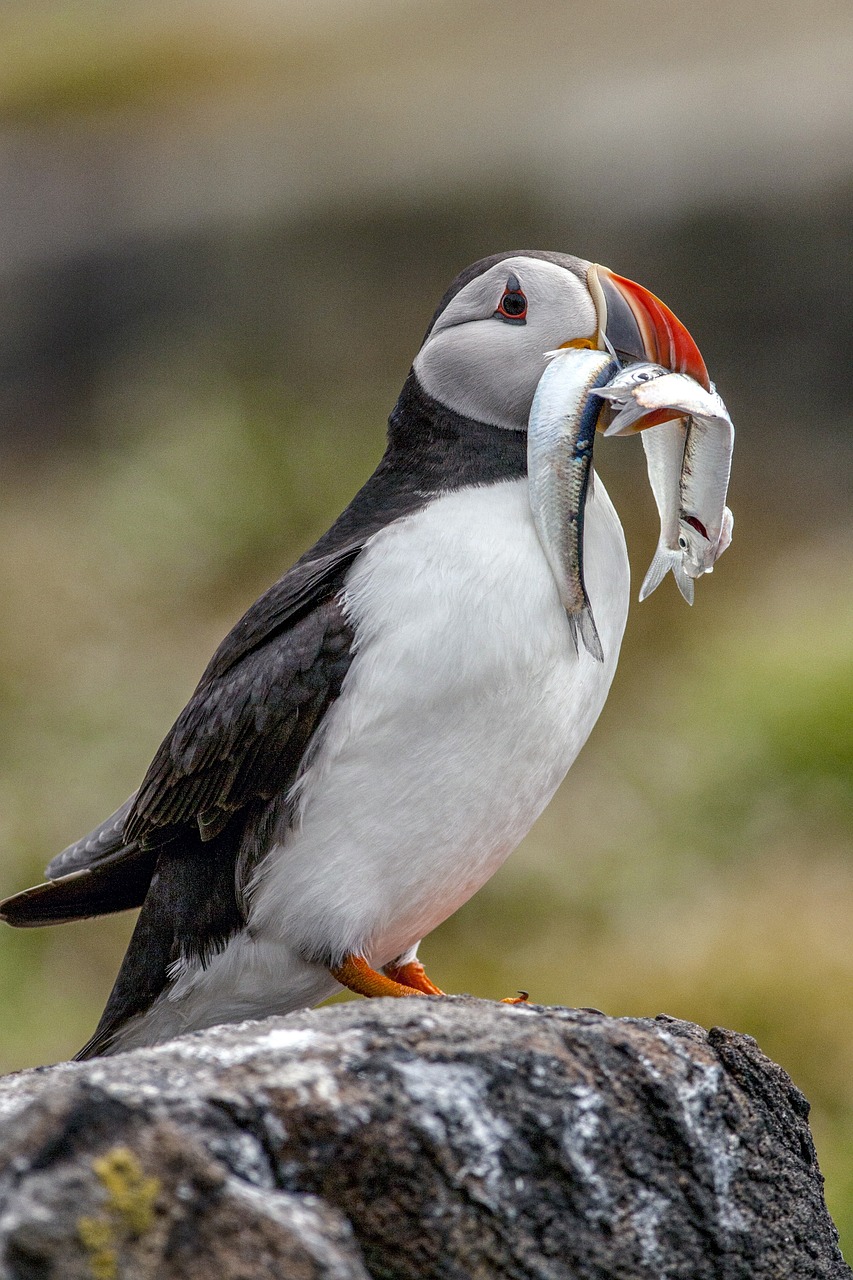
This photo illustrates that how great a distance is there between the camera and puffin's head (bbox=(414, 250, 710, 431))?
3564 millimetres

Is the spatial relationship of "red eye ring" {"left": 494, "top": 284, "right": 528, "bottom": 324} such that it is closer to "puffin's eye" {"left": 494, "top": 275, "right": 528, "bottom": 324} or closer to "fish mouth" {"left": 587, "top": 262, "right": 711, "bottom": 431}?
"puffin's eye" {"left": 494, "top": 275, "right": 528, "bottom": 324}

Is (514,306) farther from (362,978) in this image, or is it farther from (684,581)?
(362,978)

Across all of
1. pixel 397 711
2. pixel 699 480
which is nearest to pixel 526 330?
pixel 699 480

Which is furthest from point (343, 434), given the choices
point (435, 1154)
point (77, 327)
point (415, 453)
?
point (435, 1154)

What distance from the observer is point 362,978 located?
3.44 meters

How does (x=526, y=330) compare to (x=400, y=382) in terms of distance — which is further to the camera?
(x=400, y=382)

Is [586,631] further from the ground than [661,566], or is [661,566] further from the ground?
[661,566]

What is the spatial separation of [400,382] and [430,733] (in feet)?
26.5

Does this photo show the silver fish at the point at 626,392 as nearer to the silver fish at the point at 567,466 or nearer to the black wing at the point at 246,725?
the silver fish at the point at 567,466

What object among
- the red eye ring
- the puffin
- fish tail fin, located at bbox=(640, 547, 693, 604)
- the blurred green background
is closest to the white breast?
the puffin

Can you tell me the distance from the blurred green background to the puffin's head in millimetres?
3871

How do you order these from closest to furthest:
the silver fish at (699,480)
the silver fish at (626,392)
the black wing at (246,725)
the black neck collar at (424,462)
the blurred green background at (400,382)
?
1. the silver fish at (626,392)
2. the silver fish at (699,480)
3. the black wing at (246,725)
4. the black neck collar at (424,462)
5. the blurred green background at (400,382)

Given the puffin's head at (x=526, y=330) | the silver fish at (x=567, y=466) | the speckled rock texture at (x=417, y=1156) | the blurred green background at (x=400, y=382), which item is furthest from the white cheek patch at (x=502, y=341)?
the blurred green background at (x=400, y=382)

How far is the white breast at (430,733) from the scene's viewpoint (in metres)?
3.38
